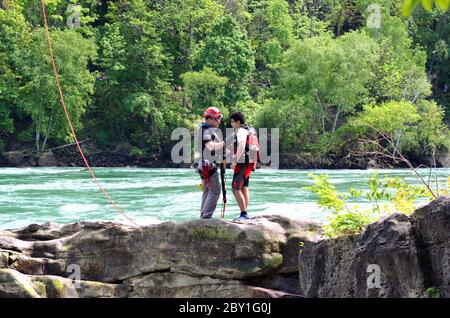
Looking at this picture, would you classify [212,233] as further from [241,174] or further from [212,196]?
[241,174]

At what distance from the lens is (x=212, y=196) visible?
11352mm

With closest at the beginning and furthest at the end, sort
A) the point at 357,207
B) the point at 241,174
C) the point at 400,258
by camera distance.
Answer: the point at 400,258 → the point at 357,207 → the point at 241,174

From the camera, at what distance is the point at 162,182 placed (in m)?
34.5

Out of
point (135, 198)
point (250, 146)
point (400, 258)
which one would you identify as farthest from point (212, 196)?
point (135, 198)

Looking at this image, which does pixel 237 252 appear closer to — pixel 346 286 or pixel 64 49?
pixel 346 286

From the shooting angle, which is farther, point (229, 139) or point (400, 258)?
point (229, 139)

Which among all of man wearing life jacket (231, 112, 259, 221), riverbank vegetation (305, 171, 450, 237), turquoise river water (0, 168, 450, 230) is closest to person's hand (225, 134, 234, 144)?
man wearing life jacket (231, 112, 259, 221)

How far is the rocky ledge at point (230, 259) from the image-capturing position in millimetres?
8562

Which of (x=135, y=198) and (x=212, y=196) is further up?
(x=212, y=196)

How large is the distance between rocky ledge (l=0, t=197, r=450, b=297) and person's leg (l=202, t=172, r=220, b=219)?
0.36 m

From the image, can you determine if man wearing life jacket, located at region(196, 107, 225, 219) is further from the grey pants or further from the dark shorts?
the dark shorts

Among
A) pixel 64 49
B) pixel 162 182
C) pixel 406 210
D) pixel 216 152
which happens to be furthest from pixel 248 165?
pixel 64 49

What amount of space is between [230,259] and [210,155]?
1.31 m

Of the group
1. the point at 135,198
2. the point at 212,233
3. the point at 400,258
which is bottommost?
the point at 135,198
